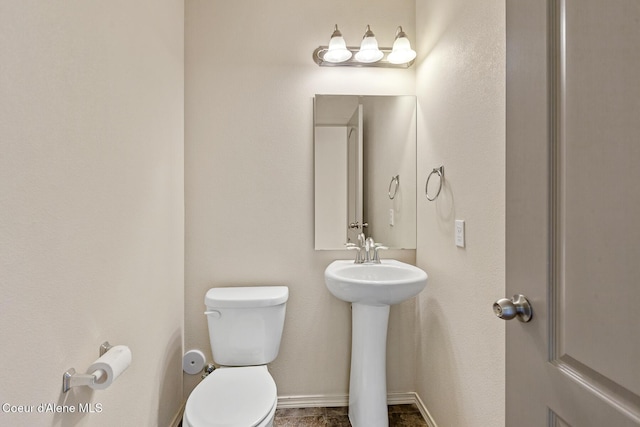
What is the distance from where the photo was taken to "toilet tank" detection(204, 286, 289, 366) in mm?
1674

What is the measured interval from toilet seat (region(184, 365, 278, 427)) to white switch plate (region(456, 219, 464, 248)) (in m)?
1.01

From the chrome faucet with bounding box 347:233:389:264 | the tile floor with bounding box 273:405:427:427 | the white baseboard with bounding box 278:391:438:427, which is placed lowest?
the tile floor with bounding box 273:405:427:427

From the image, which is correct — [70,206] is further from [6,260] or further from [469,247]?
[469,247]

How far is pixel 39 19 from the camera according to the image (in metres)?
0.81

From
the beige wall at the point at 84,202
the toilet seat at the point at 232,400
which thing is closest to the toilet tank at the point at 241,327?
the toilet seat at the point at 232,400

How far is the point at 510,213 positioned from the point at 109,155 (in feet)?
3.98

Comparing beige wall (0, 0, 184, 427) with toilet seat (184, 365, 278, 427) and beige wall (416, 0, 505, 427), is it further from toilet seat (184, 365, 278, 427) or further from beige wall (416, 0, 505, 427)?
beige wall (416, 0, 505, 427)

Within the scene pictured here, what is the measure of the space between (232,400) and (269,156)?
1.24 m

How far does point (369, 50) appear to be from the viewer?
1851 millimetres

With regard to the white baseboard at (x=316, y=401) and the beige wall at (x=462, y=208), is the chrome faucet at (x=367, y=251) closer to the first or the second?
the beige wall at (x=462, y=208)

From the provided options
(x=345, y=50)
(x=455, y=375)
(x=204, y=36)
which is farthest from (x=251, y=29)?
(x=455, y=375)

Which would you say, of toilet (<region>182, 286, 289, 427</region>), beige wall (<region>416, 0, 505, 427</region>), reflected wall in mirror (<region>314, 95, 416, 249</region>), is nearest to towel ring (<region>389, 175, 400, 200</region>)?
reflected wall in mirror (<region>314, 95, 416, 249</region>)

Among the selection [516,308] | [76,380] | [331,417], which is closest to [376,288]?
[516,308]

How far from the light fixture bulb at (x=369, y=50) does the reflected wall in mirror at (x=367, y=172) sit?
0.21 m
